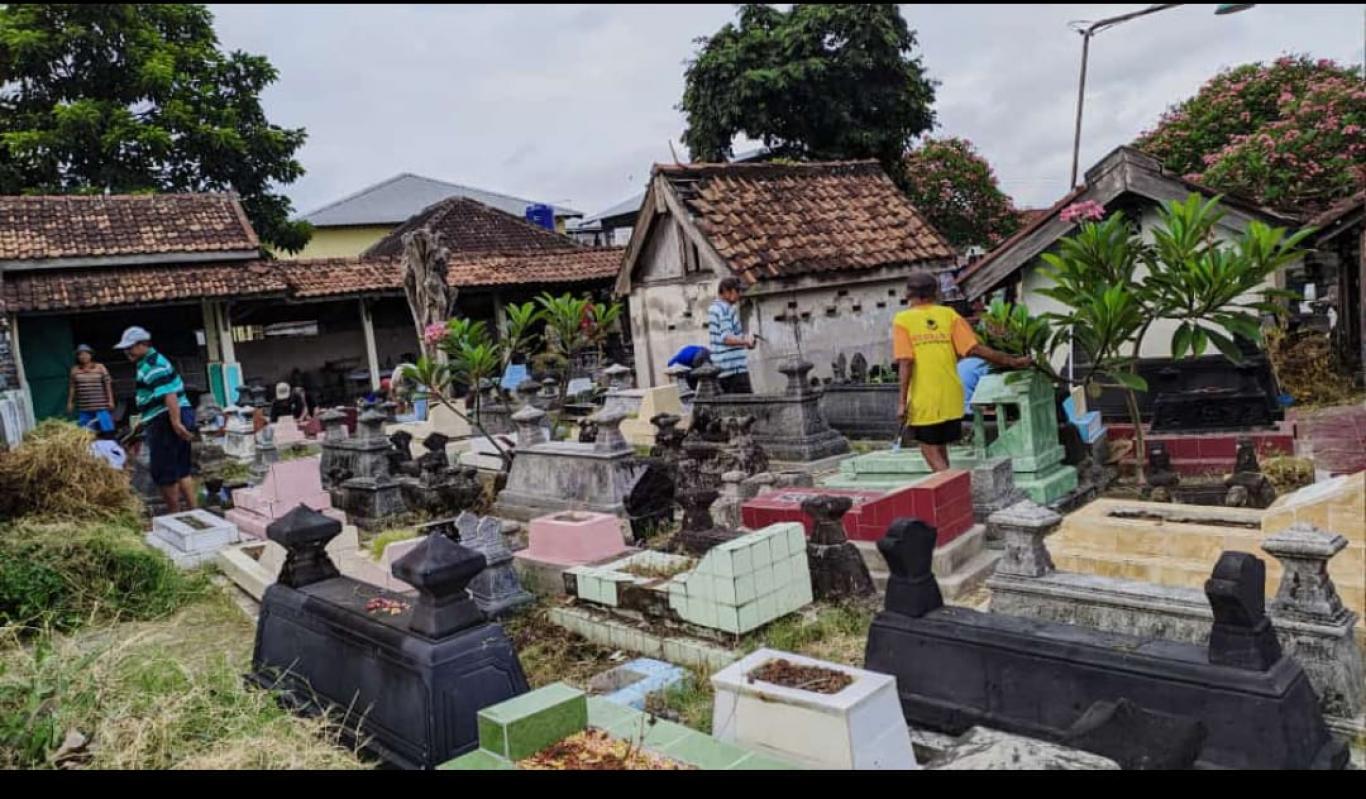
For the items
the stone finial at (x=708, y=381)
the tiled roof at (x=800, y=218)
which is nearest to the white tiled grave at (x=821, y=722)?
the stone finial at (x=708, y=381)

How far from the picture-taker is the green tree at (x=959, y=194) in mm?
24125

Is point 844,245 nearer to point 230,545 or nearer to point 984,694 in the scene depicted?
point 230,545

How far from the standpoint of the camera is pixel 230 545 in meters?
7.42

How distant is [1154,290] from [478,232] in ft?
63.8

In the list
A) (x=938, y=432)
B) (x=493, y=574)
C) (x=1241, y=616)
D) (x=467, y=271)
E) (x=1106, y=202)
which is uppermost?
(x=467, y=271)

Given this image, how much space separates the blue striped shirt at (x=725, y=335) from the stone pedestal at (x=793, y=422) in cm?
57

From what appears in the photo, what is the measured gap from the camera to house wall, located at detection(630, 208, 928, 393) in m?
12.3

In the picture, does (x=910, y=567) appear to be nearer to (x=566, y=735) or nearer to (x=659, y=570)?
(x=566, y=735)

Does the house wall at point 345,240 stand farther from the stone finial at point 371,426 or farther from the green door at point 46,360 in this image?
the stone finial at point 371,426

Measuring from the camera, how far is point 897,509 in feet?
17.3

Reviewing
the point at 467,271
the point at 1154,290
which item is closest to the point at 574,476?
the point at 1154,290

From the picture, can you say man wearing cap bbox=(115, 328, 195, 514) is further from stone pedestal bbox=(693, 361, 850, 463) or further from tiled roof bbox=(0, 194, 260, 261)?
tiled roof bbox=(0, 194, 260, 261)

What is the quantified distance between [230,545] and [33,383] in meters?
10.7
